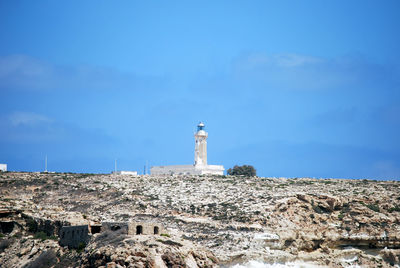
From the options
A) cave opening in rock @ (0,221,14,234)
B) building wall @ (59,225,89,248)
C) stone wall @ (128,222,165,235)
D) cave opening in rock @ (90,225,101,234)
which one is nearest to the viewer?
stone wall @ (128,222,165,235)

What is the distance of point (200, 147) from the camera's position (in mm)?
114000

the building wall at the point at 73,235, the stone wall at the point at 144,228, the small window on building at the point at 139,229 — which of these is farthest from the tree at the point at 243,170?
the small window on building at the point at 139,229

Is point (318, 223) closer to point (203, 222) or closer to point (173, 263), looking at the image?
point (203, 222)

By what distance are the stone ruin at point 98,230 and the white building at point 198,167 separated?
38.6 meters

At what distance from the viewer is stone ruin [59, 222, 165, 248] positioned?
59.6m

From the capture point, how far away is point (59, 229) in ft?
223

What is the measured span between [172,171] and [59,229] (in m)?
39.0

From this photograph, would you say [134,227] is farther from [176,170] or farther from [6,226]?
[176,170]

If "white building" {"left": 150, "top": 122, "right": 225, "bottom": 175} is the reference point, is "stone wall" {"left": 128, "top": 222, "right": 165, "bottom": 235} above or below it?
below

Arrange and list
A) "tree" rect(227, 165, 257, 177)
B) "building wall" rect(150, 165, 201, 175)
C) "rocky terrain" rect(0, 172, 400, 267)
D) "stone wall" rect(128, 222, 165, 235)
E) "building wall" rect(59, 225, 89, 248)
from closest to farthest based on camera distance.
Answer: "rocky terrain" rect(0, 172, 400, 267)
"stone wall" rect(128, 222, 165, 235)
"building wall" rect(59, 225, 89, 248)
"building wall" rect(150, 165, 201, 175)
"tree" rect(227, 165, 257, 177)

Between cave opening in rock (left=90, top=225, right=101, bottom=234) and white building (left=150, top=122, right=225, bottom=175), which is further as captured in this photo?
white building (left=150, top=122, right=225, bottom=175)

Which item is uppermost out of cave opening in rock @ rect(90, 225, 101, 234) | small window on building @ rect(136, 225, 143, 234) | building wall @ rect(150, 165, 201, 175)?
building wall @ rect(150, 165, 201, 175)

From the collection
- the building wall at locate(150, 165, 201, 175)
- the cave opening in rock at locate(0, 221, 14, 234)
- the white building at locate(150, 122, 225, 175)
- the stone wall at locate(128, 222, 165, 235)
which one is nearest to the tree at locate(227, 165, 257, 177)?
the white building at locate(150, 122, 225, 175)

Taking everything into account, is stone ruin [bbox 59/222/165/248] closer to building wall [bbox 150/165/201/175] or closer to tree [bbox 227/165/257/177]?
building wall [bbox 150/165/201/175]
